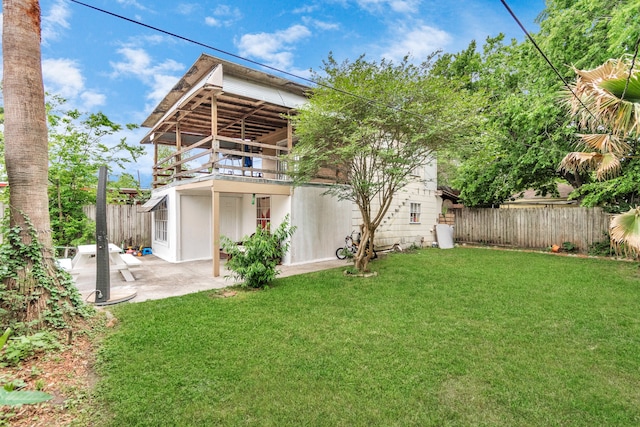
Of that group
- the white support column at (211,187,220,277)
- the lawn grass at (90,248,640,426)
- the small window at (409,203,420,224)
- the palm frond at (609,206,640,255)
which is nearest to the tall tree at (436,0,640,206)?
the small window at (409,203,420,224)

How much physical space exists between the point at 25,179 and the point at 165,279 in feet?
13.0

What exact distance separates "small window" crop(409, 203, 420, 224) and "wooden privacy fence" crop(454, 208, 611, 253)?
2.56 m

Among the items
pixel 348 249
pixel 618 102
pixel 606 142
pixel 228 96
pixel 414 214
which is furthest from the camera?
pixel 414 214

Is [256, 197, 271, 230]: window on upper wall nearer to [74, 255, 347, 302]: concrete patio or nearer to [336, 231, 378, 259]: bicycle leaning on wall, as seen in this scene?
[74, 255, 347, 302]: concrete patio

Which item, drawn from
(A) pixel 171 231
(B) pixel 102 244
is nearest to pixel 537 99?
(A) pixel 171 231

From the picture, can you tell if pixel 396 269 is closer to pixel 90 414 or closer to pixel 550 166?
pixel 90 414

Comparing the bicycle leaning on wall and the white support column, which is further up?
the white support column

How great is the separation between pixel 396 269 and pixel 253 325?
5.08 meters

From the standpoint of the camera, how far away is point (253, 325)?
4344 millimetres

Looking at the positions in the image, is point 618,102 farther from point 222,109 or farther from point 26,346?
point 222,109

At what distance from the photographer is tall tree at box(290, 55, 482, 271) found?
6.81m

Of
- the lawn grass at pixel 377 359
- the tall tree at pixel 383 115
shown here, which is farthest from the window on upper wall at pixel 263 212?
the lawn grass at pixel 377 359

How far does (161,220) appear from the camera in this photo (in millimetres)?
10797

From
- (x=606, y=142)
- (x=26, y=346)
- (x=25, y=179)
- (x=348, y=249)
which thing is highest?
(x=606, y=142)
